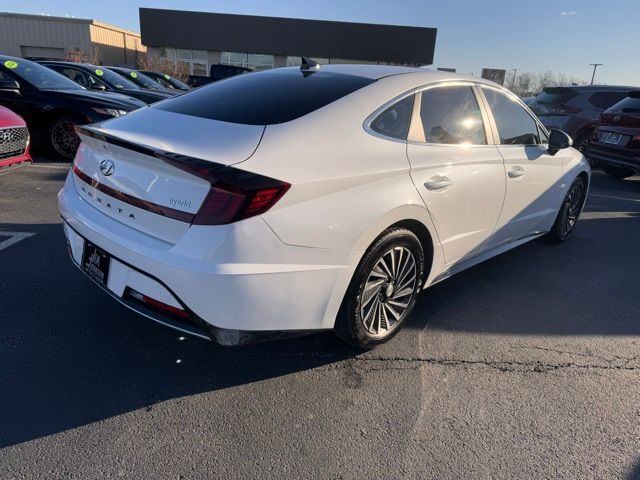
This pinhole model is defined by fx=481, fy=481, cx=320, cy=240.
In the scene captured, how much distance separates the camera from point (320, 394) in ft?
8.30

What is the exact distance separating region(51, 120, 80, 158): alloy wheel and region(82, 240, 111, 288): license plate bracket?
5603 mm

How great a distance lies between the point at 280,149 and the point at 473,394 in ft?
5.47

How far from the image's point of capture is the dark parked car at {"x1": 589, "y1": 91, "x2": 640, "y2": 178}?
829cm

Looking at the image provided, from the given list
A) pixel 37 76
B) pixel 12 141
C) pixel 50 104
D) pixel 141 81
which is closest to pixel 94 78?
pixel 141 81

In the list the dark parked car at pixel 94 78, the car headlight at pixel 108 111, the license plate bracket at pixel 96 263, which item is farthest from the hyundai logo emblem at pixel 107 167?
the dark parked car at pixel 94 78

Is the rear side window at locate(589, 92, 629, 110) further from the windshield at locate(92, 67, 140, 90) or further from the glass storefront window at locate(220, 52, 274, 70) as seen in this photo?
the glass storefront window at locate(220, 52, 274, 70)

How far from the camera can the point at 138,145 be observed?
2305 millimetres

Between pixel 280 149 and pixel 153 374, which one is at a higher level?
pixel 280 149

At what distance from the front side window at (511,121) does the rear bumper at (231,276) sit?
199cm

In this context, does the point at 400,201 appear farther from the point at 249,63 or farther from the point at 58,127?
the point at 249,63

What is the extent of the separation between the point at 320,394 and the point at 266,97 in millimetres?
1721

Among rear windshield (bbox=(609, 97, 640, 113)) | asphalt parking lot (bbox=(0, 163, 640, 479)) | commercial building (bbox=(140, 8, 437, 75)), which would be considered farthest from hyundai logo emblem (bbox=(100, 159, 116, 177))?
commercial building (bbox=(140, 8, 437, 75))

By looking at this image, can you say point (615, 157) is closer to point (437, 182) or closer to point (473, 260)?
point (473, 260)

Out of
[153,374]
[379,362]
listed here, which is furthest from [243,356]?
[379,362]
